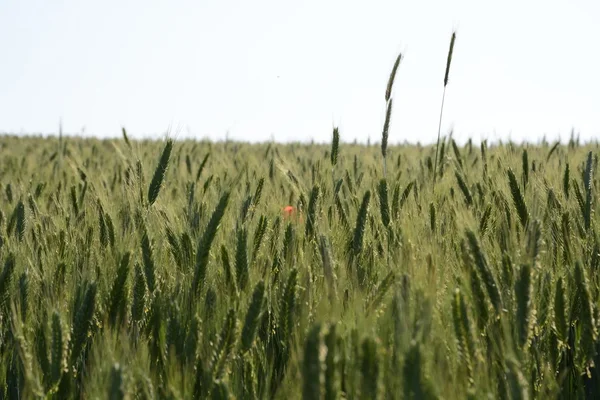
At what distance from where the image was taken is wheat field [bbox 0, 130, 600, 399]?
927mm

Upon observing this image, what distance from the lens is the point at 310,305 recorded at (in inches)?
49.8

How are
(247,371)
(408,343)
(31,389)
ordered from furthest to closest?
(247,371) → (31,389) → (408,343)

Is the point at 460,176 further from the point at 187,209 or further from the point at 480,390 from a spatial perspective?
the point at 480,390

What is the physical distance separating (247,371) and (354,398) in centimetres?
38

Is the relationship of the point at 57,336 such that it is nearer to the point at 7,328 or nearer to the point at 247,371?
the point at 247,371

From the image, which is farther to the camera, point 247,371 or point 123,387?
point 247,371

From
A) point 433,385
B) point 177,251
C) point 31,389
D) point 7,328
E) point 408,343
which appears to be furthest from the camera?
point 177,251

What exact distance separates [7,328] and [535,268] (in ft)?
3.71

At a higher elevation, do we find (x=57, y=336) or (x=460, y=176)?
(x=460, y=176)

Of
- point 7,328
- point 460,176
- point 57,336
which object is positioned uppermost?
point 460,176

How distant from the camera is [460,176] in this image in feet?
7.24

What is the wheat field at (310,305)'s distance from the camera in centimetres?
93

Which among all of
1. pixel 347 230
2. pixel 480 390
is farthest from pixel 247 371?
pixel 347 230

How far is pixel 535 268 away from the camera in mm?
1232
